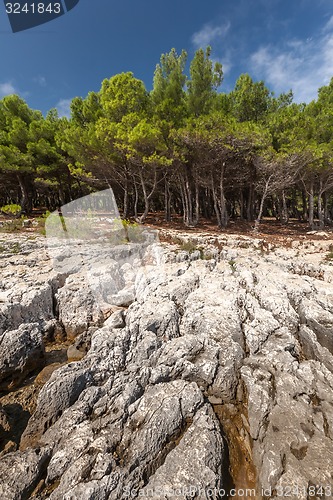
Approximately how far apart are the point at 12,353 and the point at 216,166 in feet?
63.0

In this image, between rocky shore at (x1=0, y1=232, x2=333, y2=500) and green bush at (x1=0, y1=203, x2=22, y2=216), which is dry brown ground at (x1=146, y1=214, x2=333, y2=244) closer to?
rocky shore at (x1=0, y1=232, x2=333, y2=500)

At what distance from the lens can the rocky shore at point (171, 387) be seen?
11.6 feet

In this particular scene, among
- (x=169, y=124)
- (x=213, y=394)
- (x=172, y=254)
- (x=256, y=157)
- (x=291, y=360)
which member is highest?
(x=169, y=124)

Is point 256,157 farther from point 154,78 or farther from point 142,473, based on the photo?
point 142,473

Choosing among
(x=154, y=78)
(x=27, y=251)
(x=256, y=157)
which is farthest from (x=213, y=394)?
(x=154, y=78)

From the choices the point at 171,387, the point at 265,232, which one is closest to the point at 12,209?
the point at 171,387

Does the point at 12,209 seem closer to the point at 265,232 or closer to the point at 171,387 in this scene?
the point at 171,387

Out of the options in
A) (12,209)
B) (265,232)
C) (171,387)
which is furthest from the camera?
(12,209)

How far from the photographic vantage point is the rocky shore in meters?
3.54

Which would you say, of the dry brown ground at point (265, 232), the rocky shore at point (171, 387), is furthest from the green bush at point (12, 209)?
the rocky shore at point (171, 387)

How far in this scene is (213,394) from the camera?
16.9 ft

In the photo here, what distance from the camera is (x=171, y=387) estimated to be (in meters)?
4.84

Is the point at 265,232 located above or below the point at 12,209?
below

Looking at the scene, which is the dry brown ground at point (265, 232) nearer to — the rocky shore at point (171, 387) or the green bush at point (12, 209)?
the rocky shore at point (171, 387)
